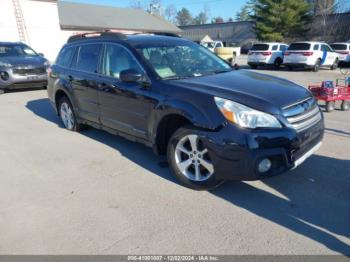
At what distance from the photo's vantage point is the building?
60606 mm

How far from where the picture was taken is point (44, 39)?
28141 mm

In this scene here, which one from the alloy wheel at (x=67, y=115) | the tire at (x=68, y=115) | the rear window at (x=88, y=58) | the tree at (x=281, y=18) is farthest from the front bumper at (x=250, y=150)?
the tree at (x=281, y=18)

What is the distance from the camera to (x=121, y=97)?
484 cm

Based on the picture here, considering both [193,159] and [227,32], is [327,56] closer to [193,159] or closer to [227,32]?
[193,159]

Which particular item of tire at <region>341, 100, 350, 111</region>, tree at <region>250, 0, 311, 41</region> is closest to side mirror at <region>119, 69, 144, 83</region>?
tire at <region>341, 100, 350, 111</region>

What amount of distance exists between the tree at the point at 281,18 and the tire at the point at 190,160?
4248 cm

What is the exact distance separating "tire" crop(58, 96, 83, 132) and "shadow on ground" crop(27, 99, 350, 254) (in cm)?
198

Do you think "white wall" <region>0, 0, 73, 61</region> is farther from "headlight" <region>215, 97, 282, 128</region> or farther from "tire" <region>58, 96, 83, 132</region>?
"headlight" <region>215, 97, 282, 128</region>

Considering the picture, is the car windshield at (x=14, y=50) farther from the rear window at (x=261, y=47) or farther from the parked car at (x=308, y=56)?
the rear window at (x=261, y=47)

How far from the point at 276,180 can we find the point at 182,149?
4.00 feet

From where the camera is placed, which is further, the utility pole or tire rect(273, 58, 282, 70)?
the utility pole

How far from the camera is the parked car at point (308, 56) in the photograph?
66.6 feet

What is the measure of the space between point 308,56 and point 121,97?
1812cm

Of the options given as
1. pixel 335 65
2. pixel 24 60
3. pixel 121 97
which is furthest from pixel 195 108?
pixel 335 65
